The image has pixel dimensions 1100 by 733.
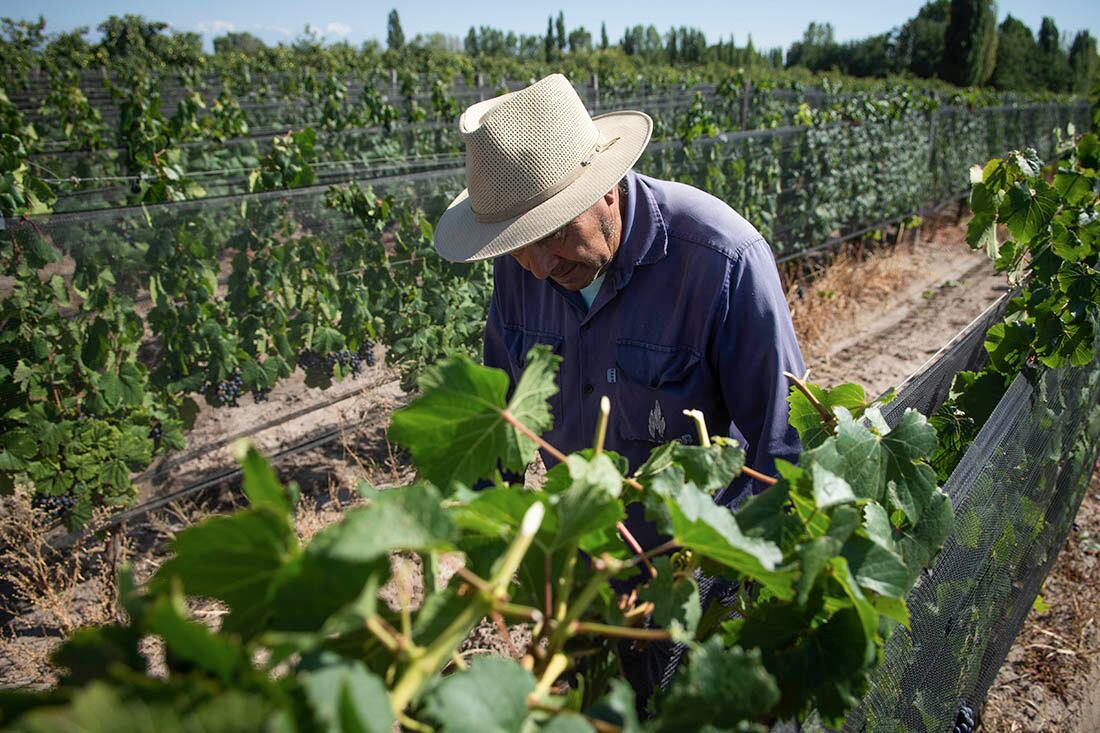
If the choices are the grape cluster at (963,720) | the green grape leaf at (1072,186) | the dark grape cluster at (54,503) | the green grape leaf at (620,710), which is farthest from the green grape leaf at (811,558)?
the dark grape cluster at (54,503)

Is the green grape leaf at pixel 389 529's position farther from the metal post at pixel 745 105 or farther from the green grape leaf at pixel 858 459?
the metal post at pixel 745 105

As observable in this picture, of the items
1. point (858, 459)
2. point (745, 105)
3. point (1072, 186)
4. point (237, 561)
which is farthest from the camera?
point (745, 105)

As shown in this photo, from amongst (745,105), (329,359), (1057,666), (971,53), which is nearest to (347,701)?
(1057,666)

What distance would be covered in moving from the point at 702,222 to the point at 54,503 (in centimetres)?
328

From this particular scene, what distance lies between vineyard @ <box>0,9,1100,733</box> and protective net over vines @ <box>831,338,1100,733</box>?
0.02 metres

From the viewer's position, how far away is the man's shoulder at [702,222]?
201cm

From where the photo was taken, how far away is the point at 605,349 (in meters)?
2.20

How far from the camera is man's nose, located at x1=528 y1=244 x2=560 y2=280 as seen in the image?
6.31ft

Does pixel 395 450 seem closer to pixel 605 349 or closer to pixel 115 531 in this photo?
pixel 115 531

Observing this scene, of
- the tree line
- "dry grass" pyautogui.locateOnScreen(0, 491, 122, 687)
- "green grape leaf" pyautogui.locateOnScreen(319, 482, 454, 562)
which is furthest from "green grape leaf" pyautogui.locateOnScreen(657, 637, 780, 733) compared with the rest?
the tree line

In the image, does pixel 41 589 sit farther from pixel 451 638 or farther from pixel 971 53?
pixel 971 53

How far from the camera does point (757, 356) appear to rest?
6.41ft

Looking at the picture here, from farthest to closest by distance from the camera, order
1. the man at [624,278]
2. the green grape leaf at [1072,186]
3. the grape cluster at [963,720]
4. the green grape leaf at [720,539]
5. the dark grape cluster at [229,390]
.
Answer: the dark grape cluster at [229,390] → the green grape leaf at [1072,186] → the grape cluster at [963,720] → the man at [624,278] → the green grape leaf at [720,539]

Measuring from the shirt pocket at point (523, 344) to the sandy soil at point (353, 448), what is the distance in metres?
0.69
